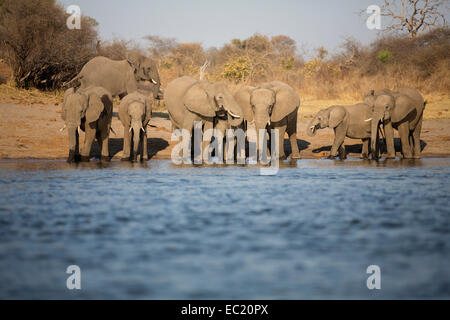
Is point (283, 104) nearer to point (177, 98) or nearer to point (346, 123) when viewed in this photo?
point (346, 123)

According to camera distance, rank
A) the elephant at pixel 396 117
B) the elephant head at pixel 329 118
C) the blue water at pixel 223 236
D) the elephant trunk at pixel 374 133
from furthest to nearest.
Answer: the elephant head at pixel 329 118
the elephant at pixel 396 117
the elephant trunk at pixel 374 133
the blue water at pixel 223 236

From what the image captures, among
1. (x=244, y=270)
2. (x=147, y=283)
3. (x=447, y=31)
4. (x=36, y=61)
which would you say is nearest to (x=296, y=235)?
(x=244, y=270)

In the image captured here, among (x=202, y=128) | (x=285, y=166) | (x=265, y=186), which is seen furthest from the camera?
(x=202, y=128)

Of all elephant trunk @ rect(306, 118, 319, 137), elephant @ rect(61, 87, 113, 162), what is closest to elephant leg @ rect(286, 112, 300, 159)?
elephant trunk @ rect(306, 118, 319, 137)

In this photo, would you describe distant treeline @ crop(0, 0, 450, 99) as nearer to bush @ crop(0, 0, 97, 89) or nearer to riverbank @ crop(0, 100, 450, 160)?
bush @ crop(0, 0, 97, 89)

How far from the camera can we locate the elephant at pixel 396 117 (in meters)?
13.5

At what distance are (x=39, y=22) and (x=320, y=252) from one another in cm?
1682

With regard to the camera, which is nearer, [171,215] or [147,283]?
[147,283]

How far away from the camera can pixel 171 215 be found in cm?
671

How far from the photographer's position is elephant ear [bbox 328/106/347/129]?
13734 millimetres

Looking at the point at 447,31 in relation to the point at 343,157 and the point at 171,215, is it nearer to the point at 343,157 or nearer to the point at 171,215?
the point at 343,157

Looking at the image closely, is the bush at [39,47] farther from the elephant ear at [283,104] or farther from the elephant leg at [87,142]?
the elephant ear at [283,104]

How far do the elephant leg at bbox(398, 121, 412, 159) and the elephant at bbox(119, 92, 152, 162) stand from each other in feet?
17.0

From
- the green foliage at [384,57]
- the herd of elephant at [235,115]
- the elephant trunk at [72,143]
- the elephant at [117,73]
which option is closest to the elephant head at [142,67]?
the elephant at [117,73]
